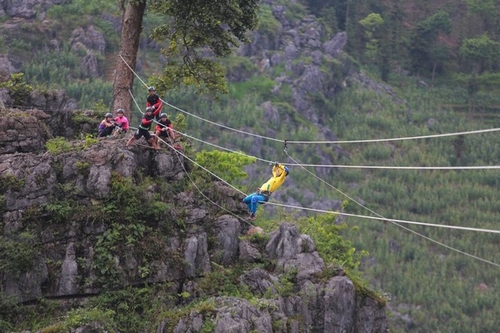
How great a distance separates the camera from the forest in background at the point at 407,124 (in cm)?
3988

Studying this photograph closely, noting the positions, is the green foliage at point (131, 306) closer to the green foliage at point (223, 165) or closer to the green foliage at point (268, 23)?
the green foliage at point (223, 165)

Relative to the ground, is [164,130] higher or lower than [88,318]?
higher

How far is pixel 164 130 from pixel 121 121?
138 cm

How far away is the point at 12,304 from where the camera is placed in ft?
44.8

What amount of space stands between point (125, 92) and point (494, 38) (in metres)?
59.4

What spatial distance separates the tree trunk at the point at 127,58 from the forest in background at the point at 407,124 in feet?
33.2

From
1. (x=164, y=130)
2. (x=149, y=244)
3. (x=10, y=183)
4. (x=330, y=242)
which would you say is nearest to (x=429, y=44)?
(x=330, y=242)

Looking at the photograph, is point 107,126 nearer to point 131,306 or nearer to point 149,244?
point 149,244

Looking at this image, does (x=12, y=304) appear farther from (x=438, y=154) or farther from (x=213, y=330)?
(x=438, y=154)

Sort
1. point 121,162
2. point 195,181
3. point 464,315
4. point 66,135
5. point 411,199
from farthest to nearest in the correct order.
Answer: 1. point 411,199
2. point 464,315
3. point 66,135
4. point 195,181
5. point 121,162

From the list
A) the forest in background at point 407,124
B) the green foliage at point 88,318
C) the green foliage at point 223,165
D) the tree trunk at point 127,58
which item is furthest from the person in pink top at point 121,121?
the forest in background at point 407,124

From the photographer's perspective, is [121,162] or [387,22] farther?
[387,22]

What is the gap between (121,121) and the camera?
17719 mm

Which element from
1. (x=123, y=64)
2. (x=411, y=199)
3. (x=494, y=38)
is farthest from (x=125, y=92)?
(x=494, y=38)
